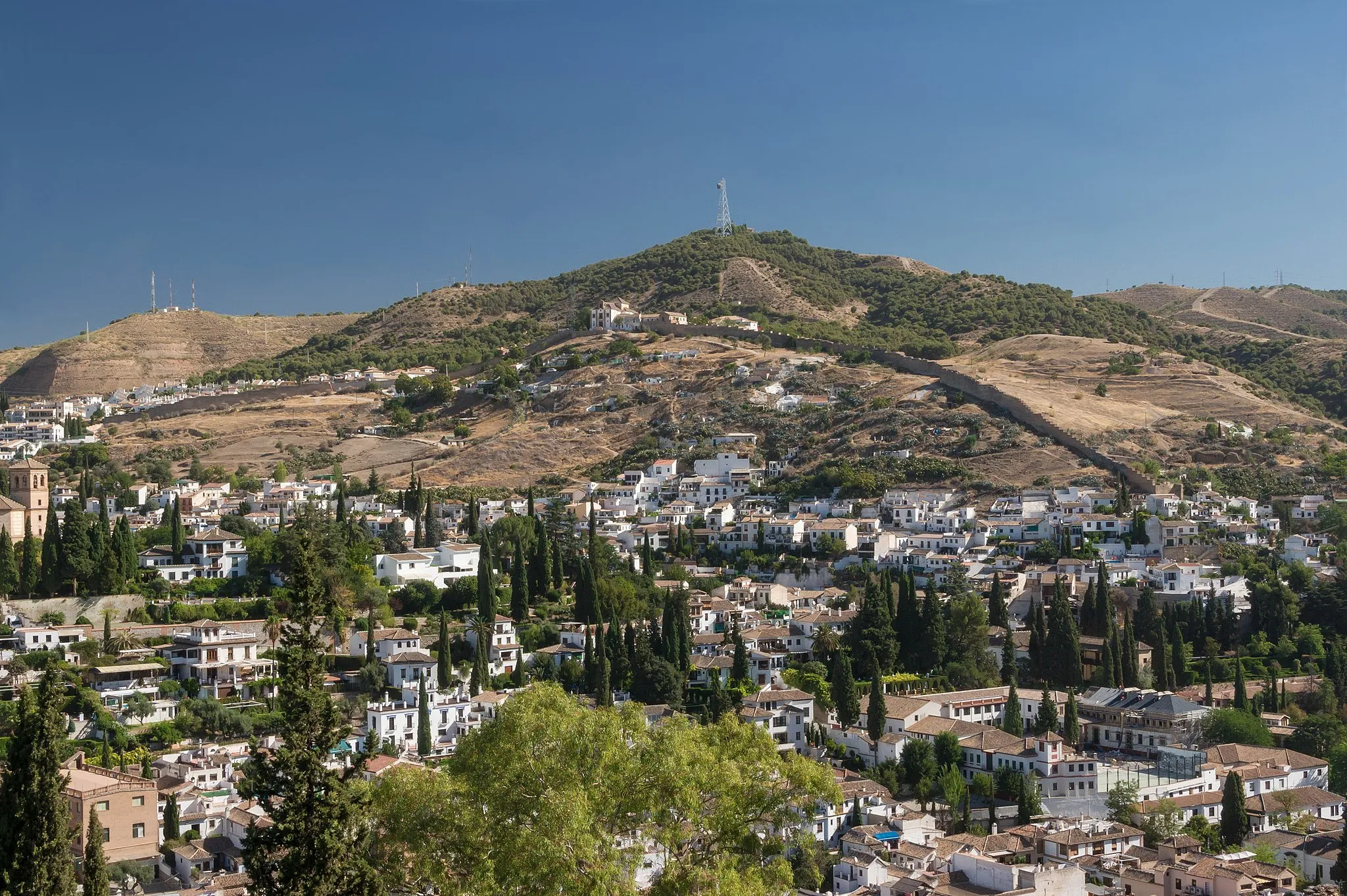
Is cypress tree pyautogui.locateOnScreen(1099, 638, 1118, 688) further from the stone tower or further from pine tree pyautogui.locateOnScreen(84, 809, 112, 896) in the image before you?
the stone tower

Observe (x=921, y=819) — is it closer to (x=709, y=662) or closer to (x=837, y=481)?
(x=709, y=662)

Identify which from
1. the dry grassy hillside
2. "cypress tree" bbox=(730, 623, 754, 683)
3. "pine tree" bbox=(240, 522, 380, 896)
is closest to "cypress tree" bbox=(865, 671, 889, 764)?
"cypress tree" bbox=(730, 623, 754, 683)

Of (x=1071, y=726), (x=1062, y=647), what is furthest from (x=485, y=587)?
(x=1062, y=647)

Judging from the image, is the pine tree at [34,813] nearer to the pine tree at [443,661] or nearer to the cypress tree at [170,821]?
the cypress tree at [170,821]

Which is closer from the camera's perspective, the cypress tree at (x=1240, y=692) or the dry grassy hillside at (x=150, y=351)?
the cypress tree at (x=1240, y=692)

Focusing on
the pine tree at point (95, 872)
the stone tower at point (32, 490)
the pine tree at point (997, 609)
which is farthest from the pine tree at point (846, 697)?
the stone tower at point (32, 490)

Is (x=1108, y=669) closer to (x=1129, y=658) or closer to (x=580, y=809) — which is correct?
(x=1129, y=658)

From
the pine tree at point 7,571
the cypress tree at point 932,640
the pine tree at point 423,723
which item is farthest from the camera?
the cypress tree at point 932,640
